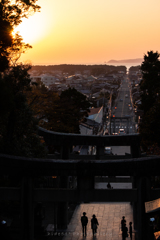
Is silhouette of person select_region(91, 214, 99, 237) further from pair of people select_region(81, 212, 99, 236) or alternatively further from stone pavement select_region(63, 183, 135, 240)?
stone pavement select_region(63, 183, 135, 240)

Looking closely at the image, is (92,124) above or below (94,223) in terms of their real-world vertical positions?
above

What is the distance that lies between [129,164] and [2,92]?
505 centimetres

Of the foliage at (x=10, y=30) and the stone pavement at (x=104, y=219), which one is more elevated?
the foliage at (x=10, y=30)

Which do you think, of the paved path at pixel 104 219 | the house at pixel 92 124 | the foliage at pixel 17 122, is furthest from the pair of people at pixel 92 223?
the house at pixel 92 124

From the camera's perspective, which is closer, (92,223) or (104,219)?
(92,223)

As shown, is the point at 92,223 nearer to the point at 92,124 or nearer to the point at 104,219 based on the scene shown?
the point at 104,219

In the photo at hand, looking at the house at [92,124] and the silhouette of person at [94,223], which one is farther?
the house at [92,124]

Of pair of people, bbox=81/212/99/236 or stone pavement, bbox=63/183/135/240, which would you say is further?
stone pavement, bbox=63/183/135/240

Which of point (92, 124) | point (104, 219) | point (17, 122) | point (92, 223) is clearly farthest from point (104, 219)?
point (92, 124)

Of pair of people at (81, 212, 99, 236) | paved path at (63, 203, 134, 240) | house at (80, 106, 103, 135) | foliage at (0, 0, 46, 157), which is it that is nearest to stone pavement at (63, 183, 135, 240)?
paved path at (63, 203, 134, 240)

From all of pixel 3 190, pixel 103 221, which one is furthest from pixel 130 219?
pixel 3 190

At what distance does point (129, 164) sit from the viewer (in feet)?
37.2

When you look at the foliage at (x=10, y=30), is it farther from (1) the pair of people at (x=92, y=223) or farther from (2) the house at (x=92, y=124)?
(2) the house at (x=92, y=124)

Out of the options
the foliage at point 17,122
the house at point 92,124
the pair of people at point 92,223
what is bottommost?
the pair of people at point 92,223
